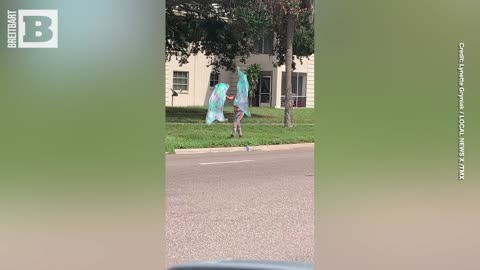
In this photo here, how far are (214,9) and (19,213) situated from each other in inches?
586

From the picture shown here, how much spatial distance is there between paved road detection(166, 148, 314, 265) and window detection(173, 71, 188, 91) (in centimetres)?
1710

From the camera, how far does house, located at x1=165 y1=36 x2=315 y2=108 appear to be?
26.4 metres

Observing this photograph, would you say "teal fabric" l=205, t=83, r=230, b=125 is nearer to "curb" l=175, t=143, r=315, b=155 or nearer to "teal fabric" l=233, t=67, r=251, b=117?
"teal fabric" l=233, t=67, r=251, b=117

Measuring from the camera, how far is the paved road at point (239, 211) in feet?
14.5

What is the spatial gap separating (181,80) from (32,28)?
84.6ft

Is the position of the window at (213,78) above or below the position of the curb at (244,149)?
above

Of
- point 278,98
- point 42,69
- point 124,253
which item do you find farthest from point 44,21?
point 278,98

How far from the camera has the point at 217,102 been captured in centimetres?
1468

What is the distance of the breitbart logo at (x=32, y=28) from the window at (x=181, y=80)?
81.5 feet

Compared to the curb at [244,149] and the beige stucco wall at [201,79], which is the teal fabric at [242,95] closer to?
the curb at [244,149]

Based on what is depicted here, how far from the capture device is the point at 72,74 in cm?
239

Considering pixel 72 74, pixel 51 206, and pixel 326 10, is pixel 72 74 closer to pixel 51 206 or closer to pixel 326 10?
pixel 51 206

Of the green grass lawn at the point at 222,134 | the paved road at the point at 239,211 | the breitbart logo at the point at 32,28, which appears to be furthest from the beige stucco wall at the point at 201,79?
the breitbart logo at the point at 32,28

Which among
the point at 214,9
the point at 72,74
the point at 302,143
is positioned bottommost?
the point at 302,143
